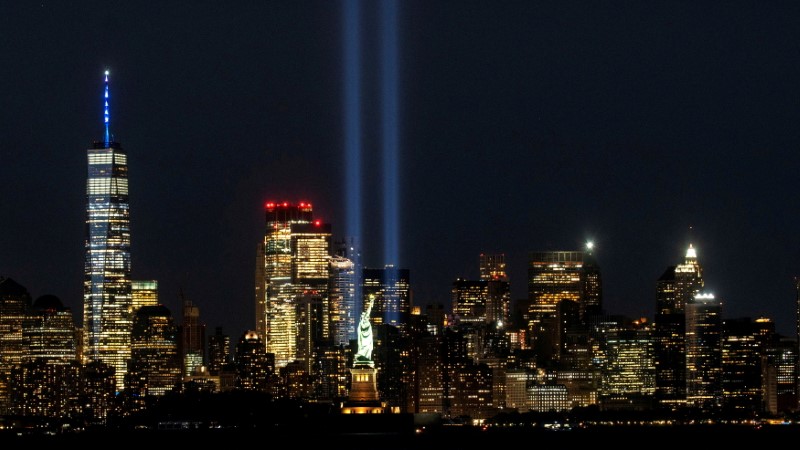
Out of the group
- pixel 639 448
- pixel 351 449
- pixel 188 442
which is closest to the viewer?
pixel 351 449

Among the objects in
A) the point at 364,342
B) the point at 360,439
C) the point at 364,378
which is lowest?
the point at 360,439

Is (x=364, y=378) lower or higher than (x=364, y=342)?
lower

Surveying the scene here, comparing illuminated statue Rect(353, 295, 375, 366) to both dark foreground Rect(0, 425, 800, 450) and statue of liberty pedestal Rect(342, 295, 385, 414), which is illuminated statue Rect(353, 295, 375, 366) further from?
dark foreground Rect(0, 425, 800, 450)

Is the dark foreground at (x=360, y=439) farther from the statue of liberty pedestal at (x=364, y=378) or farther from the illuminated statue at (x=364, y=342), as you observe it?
the illuminated statue at (x=364, y=342)

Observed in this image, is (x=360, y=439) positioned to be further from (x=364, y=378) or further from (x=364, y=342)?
(x=364, y=342)

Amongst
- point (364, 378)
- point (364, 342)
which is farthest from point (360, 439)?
point (364, 342)

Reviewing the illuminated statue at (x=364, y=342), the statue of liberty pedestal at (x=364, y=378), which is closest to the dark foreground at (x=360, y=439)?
the statue of liberty pedestal at (x=364, y=378)

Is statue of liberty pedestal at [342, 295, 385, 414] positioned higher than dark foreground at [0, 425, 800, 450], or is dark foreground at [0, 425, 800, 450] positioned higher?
statue of liberty pedestal at [342, 295, 385, 414]

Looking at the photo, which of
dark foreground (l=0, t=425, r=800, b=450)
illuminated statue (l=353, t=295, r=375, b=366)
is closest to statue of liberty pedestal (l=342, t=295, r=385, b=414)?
illuminated statue (l=353, t=295, r=375, b=366)

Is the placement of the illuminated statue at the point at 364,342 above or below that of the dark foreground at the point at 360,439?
above

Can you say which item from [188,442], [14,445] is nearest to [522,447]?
[188,442]

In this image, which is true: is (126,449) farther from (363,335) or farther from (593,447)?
(593,447)
